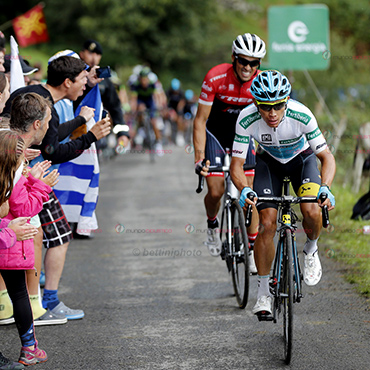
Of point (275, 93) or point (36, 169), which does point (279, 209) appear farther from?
point (36, 169)

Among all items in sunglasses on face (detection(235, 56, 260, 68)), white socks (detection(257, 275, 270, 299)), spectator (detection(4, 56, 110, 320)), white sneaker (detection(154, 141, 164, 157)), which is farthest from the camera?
white sneaker (detection(154, 141, 164, 157))

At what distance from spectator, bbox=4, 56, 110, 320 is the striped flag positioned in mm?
574

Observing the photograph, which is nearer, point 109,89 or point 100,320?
point 100,320

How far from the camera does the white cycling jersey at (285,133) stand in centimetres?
521

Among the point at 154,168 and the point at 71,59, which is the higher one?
the point at 71,59

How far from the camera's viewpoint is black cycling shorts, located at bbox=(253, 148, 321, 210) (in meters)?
5.43

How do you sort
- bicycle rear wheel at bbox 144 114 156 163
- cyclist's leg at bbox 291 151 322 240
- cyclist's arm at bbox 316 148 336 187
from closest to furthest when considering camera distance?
cyclist's arm at bbox 316 148 336 187, cyclist's leg at bbox 291 151 322 240, bicycle rear wheel at bbox 144 114 156 163

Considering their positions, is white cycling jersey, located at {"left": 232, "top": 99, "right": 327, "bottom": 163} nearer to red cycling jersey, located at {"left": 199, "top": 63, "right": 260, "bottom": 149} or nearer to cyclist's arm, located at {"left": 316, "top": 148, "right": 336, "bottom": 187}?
cyclist's arm, located at {"left": 316, "top": 148, "right": 336, "bottom": 187}

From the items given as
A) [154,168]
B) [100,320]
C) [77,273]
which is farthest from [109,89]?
[154,168]

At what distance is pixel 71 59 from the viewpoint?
238 inches

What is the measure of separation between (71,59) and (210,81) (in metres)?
1.53

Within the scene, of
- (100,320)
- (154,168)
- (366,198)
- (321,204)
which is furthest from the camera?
(154,168)

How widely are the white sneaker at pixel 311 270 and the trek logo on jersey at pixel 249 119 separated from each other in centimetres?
119

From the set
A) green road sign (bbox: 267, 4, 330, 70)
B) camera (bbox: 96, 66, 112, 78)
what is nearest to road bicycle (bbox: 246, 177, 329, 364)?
camera (bbox: 96, 66, 112, 78)
